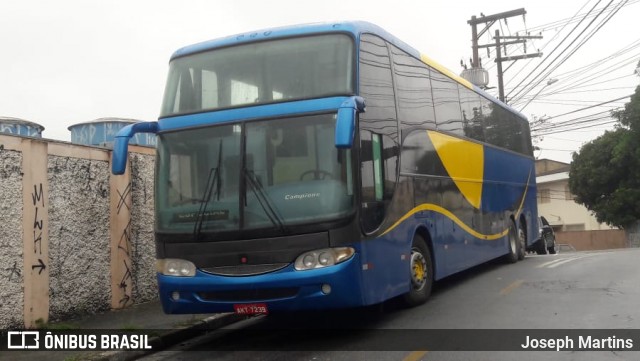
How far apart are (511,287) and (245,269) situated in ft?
18.0

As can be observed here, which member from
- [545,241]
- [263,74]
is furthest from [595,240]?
[263,74]

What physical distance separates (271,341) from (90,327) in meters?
2.73

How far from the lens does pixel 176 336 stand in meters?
7.80

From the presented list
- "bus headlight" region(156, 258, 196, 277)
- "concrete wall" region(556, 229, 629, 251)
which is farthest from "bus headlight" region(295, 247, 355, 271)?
"concrete wall" region(556, 229, 629, 251)

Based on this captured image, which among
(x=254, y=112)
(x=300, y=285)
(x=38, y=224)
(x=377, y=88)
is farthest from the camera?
(x=38, y=224)

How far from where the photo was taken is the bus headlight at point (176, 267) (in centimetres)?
679

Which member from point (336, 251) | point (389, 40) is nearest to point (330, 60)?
point (389, 40)

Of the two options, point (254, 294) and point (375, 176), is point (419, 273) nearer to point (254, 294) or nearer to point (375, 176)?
point (375, 176)

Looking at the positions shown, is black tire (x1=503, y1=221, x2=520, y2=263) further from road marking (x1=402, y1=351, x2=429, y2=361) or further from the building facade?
the building facade

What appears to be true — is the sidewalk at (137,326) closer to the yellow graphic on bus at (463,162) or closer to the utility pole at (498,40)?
the yellow graphic on bus at (463,162)

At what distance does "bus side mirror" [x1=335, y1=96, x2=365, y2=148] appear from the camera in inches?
231

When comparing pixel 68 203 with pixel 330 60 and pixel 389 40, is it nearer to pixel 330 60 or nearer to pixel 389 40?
pixel 330 60

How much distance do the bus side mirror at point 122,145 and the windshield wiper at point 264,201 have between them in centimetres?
153

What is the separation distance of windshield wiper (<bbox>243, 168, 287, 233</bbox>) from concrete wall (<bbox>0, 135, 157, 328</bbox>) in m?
3.51
